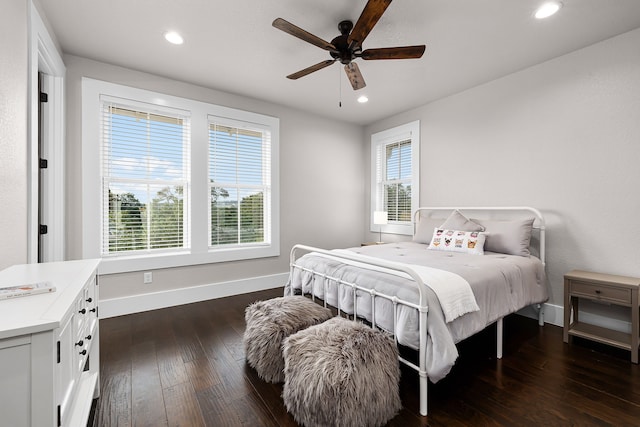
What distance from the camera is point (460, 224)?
→ 3209 mm

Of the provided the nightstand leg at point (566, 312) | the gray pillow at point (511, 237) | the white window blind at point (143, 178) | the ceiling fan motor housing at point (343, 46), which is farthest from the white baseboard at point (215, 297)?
the ceiling fan motor housing at point (343, 46)

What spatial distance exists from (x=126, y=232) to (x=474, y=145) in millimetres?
4178

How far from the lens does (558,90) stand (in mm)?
2844

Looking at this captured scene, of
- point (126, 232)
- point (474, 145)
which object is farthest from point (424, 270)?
point (126, 232)

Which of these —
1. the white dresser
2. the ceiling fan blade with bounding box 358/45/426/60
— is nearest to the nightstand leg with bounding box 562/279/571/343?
the ceiling fan blade with bounding box 358/45/426/60

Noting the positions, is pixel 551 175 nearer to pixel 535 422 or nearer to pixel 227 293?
pixel 535 422

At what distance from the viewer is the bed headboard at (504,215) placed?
112 inches

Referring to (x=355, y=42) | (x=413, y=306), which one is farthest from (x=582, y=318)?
(x=355, y=42)

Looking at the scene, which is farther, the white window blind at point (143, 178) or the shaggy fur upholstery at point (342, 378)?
the white window blind at point (143, 178)

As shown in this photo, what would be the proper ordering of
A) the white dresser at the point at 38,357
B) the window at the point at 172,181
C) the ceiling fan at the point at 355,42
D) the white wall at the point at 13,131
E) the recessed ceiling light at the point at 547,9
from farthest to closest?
the window at the point at 172,181
the recessed ceiling light at the point at 547,9
the ceiling fan at the point at 355,42
the white wall at the point at 13,131
the white dresser at the point at 38,357

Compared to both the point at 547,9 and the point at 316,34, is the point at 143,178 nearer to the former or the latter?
the point at 316,34

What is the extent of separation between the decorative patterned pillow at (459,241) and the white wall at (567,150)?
69 cm

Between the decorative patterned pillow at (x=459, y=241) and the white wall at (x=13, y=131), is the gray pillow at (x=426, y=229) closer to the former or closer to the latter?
the decorative patterned pillow at (x=459, y=241)

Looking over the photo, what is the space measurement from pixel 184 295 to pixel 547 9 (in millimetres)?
4331
